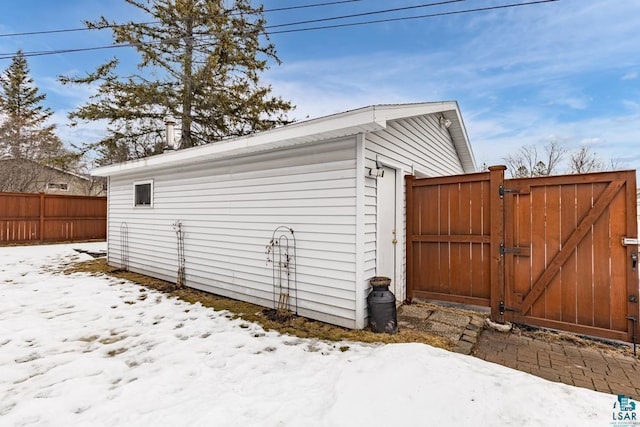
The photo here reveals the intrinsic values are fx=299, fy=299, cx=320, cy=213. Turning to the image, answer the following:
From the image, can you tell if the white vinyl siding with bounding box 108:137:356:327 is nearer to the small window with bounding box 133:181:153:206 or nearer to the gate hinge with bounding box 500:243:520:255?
the small window with bounding box 133:181:153:206

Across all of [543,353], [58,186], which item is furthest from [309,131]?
[58,186]

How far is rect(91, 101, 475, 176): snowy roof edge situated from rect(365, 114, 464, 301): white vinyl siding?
0.40 meters

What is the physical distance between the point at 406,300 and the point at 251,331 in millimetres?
2448

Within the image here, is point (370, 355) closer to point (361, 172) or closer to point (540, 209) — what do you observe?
point (361, 172)

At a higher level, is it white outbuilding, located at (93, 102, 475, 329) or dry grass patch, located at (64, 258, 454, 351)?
white outbuilding, located at (93, 102, 475, 329)

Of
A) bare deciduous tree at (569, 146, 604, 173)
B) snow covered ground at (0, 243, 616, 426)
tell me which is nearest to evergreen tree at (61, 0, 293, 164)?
snow covered ground at (0, 243, 616, 426)

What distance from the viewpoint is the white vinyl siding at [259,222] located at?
3.86m

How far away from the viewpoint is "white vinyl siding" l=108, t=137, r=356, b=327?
3857 millimetres

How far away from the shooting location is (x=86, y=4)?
9.28 metres

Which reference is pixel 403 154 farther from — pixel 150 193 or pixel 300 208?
pixel 150 193

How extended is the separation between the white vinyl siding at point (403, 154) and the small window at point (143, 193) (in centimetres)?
535

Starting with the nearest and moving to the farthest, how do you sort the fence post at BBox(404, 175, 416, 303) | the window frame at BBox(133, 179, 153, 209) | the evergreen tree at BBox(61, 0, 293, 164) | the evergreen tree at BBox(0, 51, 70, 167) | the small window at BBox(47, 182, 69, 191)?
the fence post at BBox(404, 175, 416, 303), the window frame at BBox(133, 179, 153, 209), the evergreen tree at BBox(61, 0, 293, 164), the evergreen tree at BBox(0, 51, 70, 167), the small window at BBox(47, 182, 69, 191)

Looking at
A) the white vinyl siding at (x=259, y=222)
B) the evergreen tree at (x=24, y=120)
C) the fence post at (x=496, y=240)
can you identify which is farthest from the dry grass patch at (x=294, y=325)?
the evergreen tree at (x=24, y=120)

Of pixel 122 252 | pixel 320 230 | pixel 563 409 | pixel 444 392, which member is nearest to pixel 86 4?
pixel 122 252
